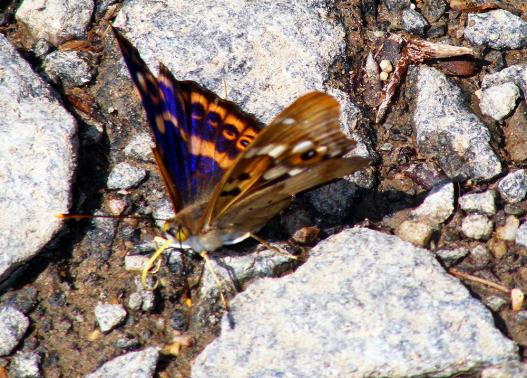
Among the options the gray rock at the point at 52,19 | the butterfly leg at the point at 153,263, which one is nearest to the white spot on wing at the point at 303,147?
the butterfly leg at the point at 153,263

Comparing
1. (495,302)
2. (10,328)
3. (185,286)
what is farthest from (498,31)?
(10,328)

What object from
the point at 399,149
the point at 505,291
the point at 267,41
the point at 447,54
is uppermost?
the point at 267,41

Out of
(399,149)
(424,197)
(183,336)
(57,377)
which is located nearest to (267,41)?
(399,149)

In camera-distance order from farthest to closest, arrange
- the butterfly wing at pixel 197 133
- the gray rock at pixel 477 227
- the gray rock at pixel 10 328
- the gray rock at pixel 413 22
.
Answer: the gray rock at pixel 413 22 < the gray rock at pixel 477 227 < the butterfly wing at pixel 197 133 < the gray rock at pixel 10 328

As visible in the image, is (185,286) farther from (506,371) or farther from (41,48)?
(41,48)

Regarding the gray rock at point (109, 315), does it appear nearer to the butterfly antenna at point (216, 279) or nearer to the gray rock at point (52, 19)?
the butterfly antenna at point (216, 279)

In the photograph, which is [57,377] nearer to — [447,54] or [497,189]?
[497,189]
